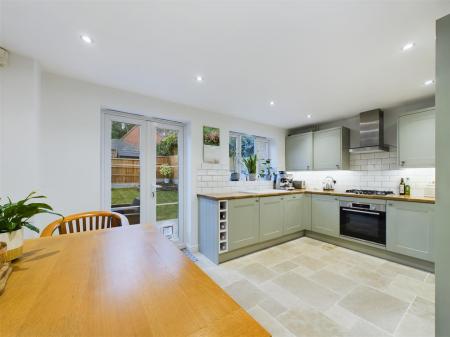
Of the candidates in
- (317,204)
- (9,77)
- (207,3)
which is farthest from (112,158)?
(317,204)

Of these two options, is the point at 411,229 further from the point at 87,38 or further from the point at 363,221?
the point at 87,38

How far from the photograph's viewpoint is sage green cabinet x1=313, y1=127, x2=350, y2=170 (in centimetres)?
357

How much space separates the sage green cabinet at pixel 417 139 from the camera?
260cm

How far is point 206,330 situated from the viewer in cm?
50

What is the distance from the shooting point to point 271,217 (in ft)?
10.7

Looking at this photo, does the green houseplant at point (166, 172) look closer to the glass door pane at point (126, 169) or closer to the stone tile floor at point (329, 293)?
the glass door pane at point (126, 169)

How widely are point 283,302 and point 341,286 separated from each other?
2.42ft

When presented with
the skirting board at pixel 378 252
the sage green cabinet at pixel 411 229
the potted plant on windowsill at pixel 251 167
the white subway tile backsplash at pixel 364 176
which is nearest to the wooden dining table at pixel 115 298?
the white subway tile backsplash at pixel 364 176

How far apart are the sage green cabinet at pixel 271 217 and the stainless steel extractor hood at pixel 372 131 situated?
1.62m

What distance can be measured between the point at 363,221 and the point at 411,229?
54 cm

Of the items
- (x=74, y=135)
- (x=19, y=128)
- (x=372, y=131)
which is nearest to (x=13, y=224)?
(x=19, y=128)

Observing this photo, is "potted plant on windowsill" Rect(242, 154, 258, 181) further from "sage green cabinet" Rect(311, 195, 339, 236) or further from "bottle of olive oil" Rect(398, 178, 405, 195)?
"bottle of olive oil" Rect(398, 178, 405, 195)

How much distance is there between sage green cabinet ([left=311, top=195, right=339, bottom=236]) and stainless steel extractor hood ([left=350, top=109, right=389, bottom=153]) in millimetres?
987

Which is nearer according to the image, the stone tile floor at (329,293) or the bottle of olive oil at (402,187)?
the stone tile floor at (329,293)
